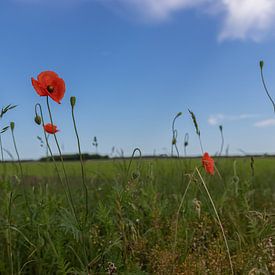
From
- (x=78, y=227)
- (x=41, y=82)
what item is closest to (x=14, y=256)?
(x=78, y=227)

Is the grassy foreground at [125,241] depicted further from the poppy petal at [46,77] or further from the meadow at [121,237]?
the poppy petal at [46,77]

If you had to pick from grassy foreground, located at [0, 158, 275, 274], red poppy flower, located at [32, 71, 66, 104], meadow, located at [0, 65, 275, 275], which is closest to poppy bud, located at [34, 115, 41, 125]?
meadow, located at [0, 65, 275, 275]

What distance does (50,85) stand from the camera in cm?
192

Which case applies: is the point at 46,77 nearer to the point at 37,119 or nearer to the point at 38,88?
the point at 38,88

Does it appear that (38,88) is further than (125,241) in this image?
No

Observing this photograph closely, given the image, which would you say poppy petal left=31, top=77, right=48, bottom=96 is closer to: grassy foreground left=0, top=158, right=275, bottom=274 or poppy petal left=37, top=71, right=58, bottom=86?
poppy petal left=37, top=71, right=58, bottom=86

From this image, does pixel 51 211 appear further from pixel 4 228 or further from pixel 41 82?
pixel 41 82

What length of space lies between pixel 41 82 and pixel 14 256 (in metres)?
0.99

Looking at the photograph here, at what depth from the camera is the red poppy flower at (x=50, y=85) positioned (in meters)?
1.91

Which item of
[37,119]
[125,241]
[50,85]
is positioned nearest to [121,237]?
[125,241]

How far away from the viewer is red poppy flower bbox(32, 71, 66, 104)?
1.91 meters

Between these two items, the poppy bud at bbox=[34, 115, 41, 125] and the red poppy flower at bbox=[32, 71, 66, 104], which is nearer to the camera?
the red poppy flower at bbox=[32, 71, 66, 104]

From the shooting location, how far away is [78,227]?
2.02 metres

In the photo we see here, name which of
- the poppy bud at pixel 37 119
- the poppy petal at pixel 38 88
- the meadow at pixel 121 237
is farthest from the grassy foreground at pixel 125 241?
the poppy petal at pixel 38 88
